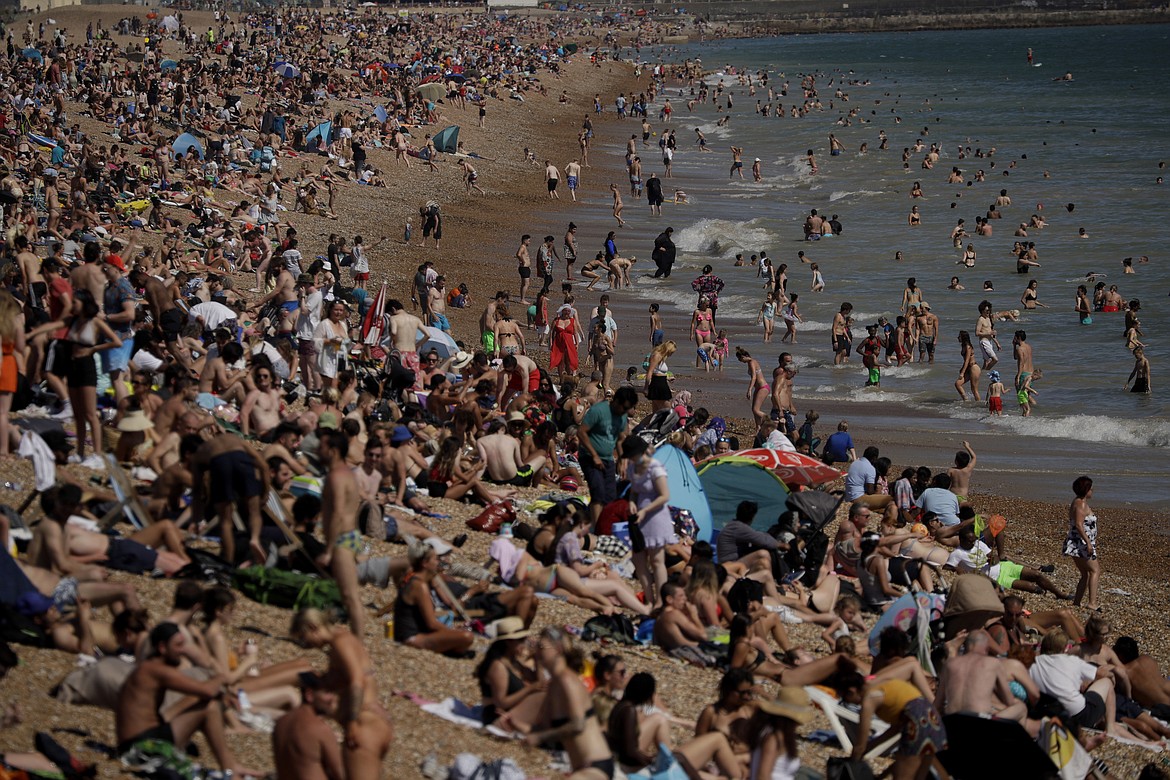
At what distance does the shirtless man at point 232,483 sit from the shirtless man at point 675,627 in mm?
2628

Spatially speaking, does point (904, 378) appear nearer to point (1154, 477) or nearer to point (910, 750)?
point (1154, 477)

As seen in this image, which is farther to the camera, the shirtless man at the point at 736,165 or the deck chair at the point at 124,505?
the shirtless man at the point at 736,165

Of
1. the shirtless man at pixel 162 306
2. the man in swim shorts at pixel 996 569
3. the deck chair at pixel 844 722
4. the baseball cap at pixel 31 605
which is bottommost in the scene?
the man in swim shorts at pixel 996 569

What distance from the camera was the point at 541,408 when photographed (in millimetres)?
14078

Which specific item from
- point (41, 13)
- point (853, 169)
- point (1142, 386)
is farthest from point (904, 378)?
point (41, 13)

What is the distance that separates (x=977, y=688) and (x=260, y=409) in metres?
6.04

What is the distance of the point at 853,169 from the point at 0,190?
2991 centimetres

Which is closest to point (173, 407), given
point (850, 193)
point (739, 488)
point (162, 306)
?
point (162, 306)

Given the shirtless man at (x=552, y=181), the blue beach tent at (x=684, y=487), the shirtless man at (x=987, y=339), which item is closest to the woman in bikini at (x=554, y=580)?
the blue beach tent at (x=684, y=487)

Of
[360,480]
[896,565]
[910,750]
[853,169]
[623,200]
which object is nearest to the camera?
[910,750]

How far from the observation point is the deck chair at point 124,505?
840 centimetres

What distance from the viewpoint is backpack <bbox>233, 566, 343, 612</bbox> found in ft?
26.5

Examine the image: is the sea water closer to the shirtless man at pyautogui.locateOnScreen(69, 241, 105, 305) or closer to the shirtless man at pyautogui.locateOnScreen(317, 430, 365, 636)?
the shirtless man at pyautogui.locateOnScreen(69, 241, 105, 305)

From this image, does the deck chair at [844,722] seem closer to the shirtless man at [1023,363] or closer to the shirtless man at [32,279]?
the shirtless man at [32,279]
